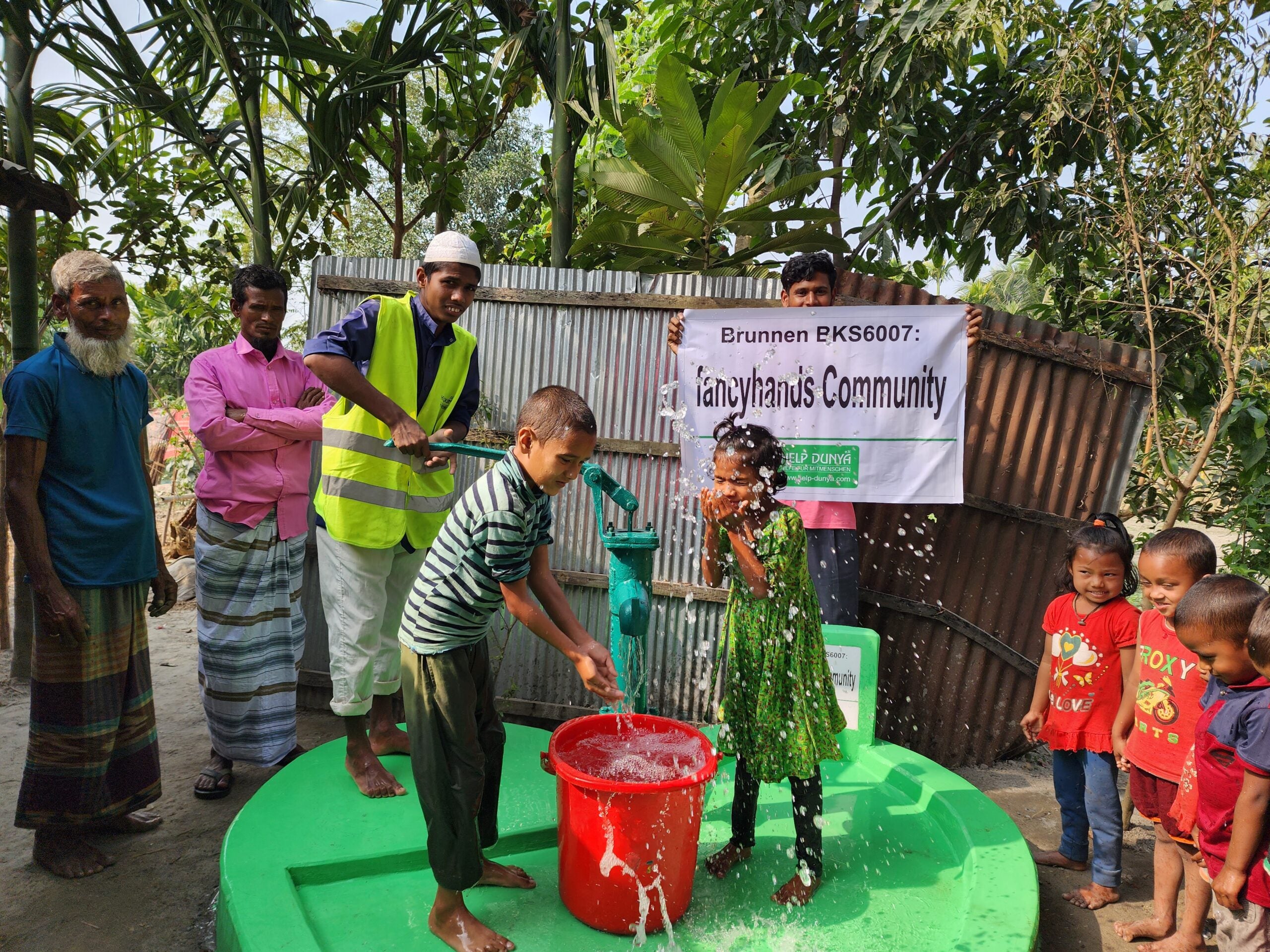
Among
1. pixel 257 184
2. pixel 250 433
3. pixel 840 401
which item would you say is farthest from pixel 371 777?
pixel 257 184

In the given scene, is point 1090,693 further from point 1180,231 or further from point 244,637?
point 244,637

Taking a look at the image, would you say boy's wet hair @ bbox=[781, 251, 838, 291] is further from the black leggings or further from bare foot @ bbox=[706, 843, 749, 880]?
bare foot @ bbox=[706, 843, 749, 880]

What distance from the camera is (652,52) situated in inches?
321

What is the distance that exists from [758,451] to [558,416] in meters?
0.71

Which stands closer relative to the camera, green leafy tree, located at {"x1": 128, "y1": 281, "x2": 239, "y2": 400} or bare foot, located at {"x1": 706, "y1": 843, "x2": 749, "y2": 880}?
bare foot, located at {"x1": 706, "y1": 843, "x2": 749, "y2": 880}

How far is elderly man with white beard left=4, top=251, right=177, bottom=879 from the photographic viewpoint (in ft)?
9.18

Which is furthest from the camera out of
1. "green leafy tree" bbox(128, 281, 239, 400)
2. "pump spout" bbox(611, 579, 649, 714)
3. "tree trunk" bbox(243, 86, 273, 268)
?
"green leafy tree" bbox(128, 281, 239, 400)

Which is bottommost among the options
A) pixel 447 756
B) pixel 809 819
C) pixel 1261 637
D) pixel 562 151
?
pixel 809 819

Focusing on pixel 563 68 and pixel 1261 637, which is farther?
pixel 563 68

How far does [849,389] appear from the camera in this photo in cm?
392

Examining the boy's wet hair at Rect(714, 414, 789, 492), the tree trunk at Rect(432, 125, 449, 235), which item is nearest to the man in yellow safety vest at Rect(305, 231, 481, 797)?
the boy's wet hair at Rect(714, 414, 789, 492)

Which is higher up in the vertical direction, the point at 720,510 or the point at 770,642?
the point at 720,510

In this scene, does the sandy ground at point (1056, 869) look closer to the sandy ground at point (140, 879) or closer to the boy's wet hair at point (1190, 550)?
the boy's wet hair at point (1190, 550)

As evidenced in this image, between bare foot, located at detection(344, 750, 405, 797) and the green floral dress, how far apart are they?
1.26 metres
